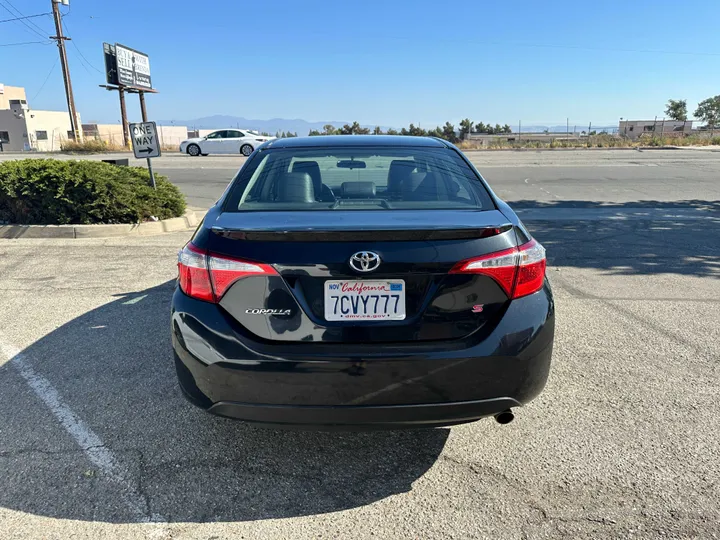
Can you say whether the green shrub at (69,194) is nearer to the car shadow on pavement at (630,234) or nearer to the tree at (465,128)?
the car shadow on pavement at (630,234)

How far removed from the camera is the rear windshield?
9.34ft

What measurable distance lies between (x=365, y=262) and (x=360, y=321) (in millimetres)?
255

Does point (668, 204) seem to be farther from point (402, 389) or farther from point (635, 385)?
point (402, 389)

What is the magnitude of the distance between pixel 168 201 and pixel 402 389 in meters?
7.84

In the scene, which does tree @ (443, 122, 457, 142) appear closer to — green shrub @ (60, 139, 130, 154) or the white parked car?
the white parked car

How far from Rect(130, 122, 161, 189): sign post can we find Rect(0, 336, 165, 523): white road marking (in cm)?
553

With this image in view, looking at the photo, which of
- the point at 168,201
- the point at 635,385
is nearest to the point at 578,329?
the point at 635,385

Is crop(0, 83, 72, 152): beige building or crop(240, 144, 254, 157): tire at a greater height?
crop(0, 83, 72, 152): beige building

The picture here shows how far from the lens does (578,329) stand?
14.8ft

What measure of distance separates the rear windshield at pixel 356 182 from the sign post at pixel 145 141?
245 inches

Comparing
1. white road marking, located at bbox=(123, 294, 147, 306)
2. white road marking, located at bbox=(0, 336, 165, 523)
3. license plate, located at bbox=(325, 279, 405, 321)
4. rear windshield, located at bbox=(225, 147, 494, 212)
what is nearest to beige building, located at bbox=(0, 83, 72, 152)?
white road marking, located at bbox=(123, 294, 147, 306)

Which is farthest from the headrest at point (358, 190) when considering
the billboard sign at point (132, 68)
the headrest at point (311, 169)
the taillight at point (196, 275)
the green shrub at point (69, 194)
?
the billboard sign at point (132, 68)

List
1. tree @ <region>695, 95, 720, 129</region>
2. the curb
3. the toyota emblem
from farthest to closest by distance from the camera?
1. tree @ <region>695, 95, 720, 129</region>
2. the curb
3. the toyota emblem

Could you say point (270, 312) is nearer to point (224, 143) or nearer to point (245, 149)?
point (245, 149)
